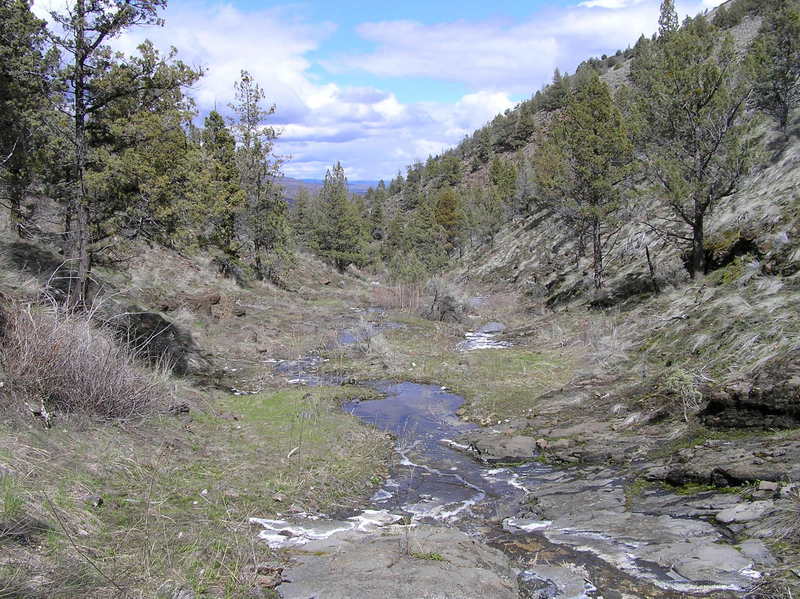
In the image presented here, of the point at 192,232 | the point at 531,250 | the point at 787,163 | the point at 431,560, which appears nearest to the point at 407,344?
the point at 192,232

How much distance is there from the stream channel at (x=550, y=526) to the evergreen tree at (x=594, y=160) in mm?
16083

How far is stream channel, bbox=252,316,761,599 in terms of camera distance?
15.0ft

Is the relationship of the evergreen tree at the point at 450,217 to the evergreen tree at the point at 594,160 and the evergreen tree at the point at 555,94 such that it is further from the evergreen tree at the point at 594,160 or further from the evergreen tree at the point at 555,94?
the evergreen tree at the point at 594,160

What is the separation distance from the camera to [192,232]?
12.9 meters

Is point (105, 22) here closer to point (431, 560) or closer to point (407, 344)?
point (431, 560)

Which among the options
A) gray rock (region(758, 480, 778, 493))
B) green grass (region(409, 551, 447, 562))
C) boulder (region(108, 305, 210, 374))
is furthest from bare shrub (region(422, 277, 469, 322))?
green grass (region(409, 551, 447, 562))

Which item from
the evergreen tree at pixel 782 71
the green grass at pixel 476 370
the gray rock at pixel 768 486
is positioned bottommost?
the green grass at pixel 476 370

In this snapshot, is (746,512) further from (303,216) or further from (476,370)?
(303,216)

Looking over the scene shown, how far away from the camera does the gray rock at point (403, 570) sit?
12.8 feet

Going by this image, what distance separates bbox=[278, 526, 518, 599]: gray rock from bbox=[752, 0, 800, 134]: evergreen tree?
75.8 ft

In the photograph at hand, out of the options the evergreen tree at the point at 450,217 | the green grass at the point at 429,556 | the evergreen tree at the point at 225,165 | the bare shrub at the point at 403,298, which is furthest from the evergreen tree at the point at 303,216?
the green grass at the point at 429,556

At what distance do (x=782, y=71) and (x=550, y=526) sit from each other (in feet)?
82.7

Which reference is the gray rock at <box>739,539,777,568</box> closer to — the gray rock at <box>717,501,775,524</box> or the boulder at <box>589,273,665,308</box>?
the gray rock at <box>717,501,775,524</box>

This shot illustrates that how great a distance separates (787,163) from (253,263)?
95.4ft
